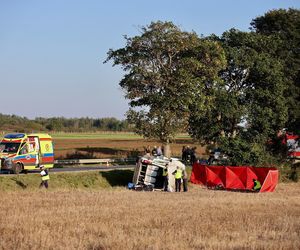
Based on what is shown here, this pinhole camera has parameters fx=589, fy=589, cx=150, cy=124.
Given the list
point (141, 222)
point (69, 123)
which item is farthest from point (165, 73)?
point (69, 123)

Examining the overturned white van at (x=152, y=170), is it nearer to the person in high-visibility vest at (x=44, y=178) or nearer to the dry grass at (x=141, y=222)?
the person in high-visibility vest at (x=44, y=178)

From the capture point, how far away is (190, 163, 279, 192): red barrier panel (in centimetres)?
3644

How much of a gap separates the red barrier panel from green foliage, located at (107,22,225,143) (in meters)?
4.60

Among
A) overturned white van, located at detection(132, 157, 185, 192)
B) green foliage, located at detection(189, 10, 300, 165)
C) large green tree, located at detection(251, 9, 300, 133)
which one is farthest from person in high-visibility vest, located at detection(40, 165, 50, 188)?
large green tree, located at detection(251, 9, 300, 133)

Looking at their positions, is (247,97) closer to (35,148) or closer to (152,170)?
(152,170)

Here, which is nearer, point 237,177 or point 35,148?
point 35,148

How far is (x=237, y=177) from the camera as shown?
37312mm

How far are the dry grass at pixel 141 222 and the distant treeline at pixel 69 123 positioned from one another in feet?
336

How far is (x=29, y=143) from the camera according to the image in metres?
35.8

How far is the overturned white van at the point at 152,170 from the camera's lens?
3516 cm

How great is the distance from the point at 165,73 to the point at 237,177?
9373 millimetres

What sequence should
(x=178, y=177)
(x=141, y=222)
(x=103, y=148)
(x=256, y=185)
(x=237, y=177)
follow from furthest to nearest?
(x=103, y=148) → (x=237, y=177) → (x=256, y=185) → (x=178, y=177) → (x=141, y=222)

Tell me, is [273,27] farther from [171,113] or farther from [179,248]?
[179,248]

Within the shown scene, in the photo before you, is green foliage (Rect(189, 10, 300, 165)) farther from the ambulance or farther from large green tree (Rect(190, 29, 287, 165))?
the ambulance
